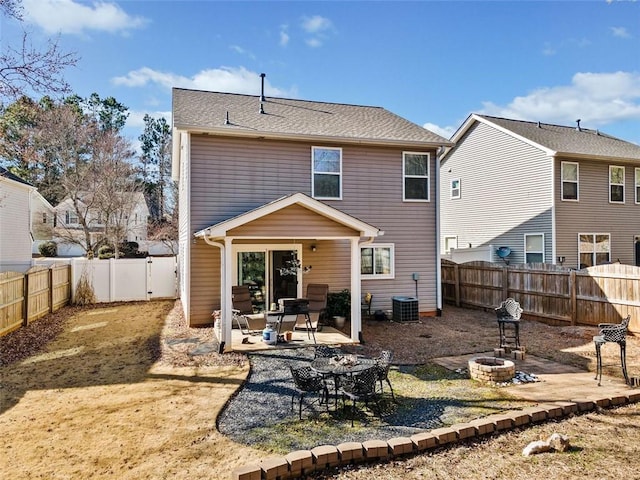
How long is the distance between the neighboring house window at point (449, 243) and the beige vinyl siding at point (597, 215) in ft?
17.1

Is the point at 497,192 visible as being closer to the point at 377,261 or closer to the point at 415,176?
the point at 415,176

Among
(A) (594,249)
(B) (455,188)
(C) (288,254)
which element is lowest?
(C) (288,254)

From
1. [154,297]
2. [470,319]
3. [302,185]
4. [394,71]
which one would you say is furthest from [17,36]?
[470,319]

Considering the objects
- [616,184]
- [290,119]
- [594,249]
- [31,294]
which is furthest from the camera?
[616,184]

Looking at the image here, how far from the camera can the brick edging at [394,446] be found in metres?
3.66

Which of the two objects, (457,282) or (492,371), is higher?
(457,282)

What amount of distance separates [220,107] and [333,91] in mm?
6323

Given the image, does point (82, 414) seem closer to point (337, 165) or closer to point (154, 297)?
point (337, 165)

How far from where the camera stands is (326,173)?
11.8 m

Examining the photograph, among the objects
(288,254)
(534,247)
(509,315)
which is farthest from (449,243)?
(509,315)

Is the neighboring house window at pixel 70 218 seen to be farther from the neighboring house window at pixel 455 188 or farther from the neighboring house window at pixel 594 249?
the neighboring house window at pixel 594 249

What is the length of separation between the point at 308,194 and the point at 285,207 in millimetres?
3009

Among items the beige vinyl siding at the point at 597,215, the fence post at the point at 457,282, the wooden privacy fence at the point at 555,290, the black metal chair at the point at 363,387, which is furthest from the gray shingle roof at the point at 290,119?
A: the black metal chair at the point at 363,387

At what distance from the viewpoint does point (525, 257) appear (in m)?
16.3
